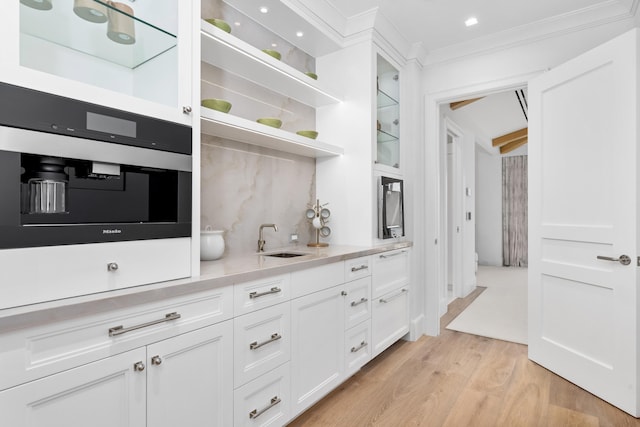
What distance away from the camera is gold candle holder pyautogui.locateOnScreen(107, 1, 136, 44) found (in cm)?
132

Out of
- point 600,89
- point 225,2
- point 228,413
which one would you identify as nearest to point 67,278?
point 228,413

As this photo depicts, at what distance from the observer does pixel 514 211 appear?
743 cm

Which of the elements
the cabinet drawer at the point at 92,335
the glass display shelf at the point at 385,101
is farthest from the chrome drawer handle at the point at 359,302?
the glass display shelf at the point at 385,101

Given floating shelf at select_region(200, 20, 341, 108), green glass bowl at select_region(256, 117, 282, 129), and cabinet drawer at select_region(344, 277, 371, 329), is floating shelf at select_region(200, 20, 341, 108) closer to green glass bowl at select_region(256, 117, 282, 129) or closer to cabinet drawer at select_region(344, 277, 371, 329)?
green glass bowl at select_region(256, 117, 282, 129)

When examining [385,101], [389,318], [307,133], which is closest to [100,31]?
[307,133]

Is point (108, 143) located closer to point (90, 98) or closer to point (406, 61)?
point (90, 98)

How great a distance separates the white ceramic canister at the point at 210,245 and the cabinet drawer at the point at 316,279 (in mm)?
445

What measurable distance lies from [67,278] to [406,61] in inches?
124

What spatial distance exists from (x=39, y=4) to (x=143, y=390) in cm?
128

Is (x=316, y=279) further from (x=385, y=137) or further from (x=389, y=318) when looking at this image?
(x=385, y=137)

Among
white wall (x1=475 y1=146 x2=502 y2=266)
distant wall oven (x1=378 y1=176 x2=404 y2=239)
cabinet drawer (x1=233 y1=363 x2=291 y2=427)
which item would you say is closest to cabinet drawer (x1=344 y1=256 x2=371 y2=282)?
distant wall oven (x1=378 y1=176 x2=404 y2=239)

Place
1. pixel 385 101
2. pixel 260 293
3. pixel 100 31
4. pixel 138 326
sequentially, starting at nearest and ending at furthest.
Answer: pixel 138 326 < pixel 100 31 < pixel 260 293 < pixel 385 101

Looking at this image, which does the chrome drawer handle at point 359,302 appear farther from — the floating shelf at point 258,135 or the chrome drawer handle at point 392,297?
the floating shelf at point 258,135

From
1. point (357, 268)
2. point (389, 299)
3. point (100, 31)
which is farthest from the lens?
point (389, 299)
